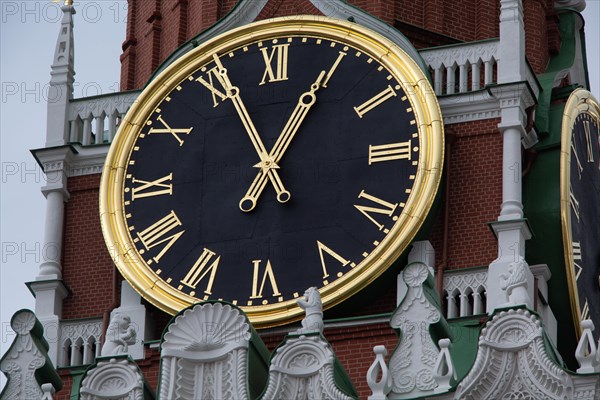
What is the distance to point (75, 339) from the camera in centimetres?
3512

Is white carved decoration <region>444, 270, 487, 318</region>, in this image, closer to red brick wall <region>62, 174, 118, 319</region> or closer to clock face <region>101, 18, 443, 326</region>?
clock face <region>101, 18, 443, 326</region>

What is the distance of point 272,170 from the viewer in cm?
3512

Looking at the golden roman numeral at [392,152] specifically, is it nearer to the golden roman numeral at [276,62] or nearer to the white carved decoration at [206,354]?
the golden roman numeral at [276,62]

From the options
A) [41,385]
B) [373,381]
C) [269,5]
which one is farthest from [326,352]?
[269,5]

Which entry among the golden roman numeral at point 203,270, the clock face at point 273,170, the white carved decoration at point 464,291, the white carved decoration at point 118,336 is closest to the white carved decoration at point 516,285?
the white carved decoration at point 464,291

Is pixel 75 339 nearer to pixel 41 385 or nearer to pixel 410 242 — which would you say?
pixel 41 385

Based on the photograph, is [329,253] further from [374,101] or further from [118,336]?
[118,336]

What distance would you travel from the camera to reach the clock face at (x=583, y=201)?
3488 cm

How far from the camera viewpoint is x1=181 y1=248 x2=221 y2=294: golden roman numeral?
114ft

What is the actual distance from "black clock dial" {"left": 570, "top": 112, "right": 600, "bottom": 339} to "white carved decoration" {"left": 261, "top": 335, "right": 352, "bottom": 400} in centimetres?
342

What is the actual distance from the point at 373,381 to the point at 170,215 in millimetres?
3866

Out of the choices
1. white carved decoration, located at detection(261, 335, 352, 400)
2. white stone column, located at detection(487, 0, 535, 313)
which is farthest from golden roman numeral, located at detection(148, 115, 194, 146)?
white carved decoration, located at detection(261, 335, 352, 400)

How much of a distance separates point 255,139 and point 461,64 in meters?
2.30

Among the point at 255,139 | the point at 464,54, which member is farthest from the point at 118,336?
the point at 464,54
